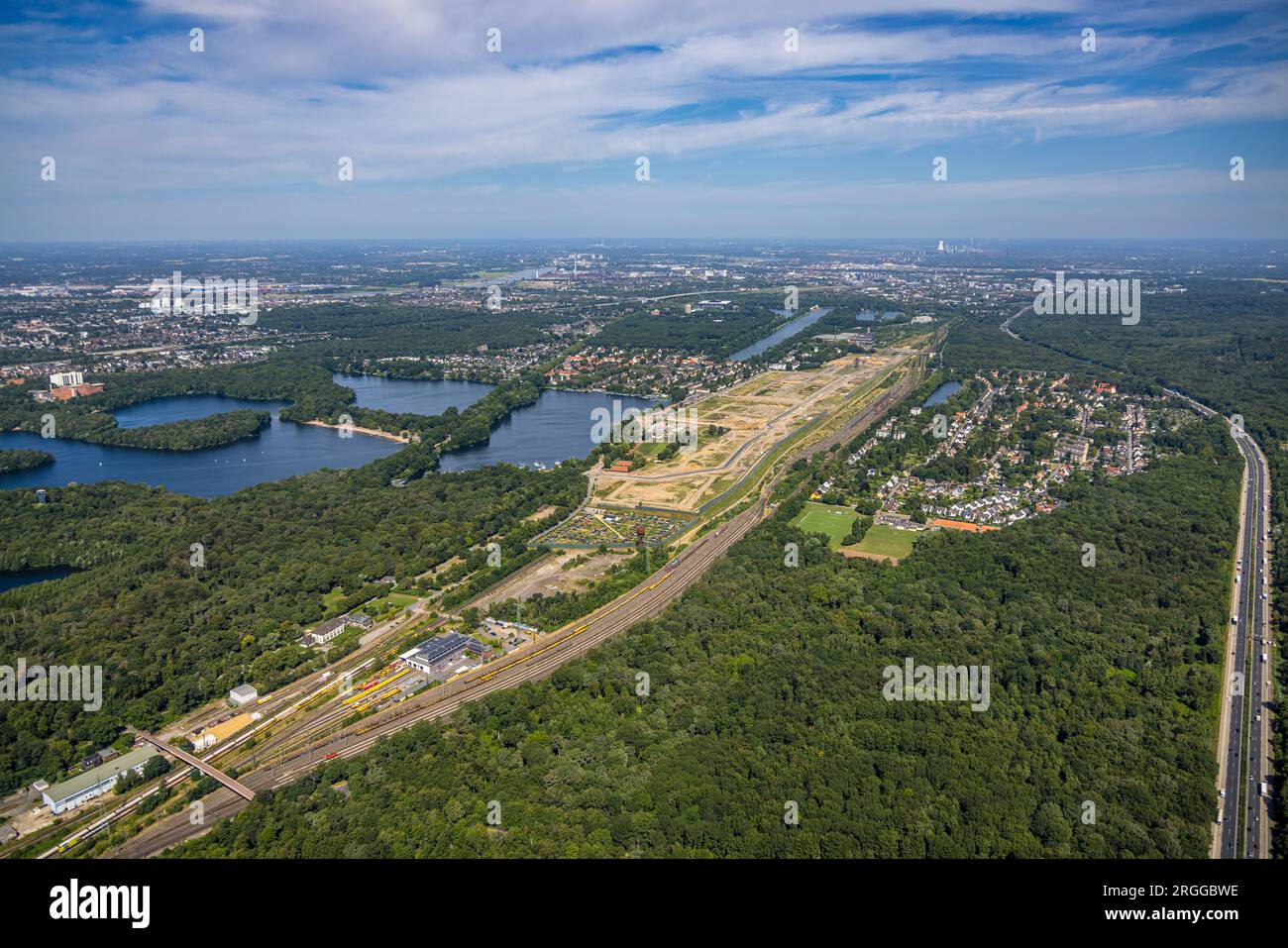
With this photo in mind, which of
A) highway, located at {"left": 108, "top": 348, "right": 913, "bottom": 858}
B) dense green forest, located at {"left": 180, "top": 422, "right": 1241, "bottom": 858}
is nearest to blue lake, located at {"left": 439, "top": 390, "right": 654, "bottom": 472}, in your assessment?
highway, located at {"left": 108, "top": 348, "right": 913, "bottom": 858}

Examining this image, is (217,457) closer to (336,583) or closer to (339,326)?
(336,583)

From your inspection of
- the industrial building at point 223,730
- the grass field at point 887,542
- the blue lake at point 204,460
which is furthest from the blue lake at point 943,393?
the industrial building at point 223,730

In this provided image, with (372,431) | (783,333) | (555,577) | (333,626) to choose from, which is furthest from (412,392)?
(783,333)

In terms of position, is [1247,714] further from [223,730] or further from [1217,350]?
[1217,350]

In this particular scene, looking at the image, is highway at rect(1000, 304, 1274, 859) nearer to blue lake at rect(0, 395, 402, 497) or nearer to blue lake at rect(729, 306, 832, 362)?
blue lake at rect(0, 395, 402, 497)
